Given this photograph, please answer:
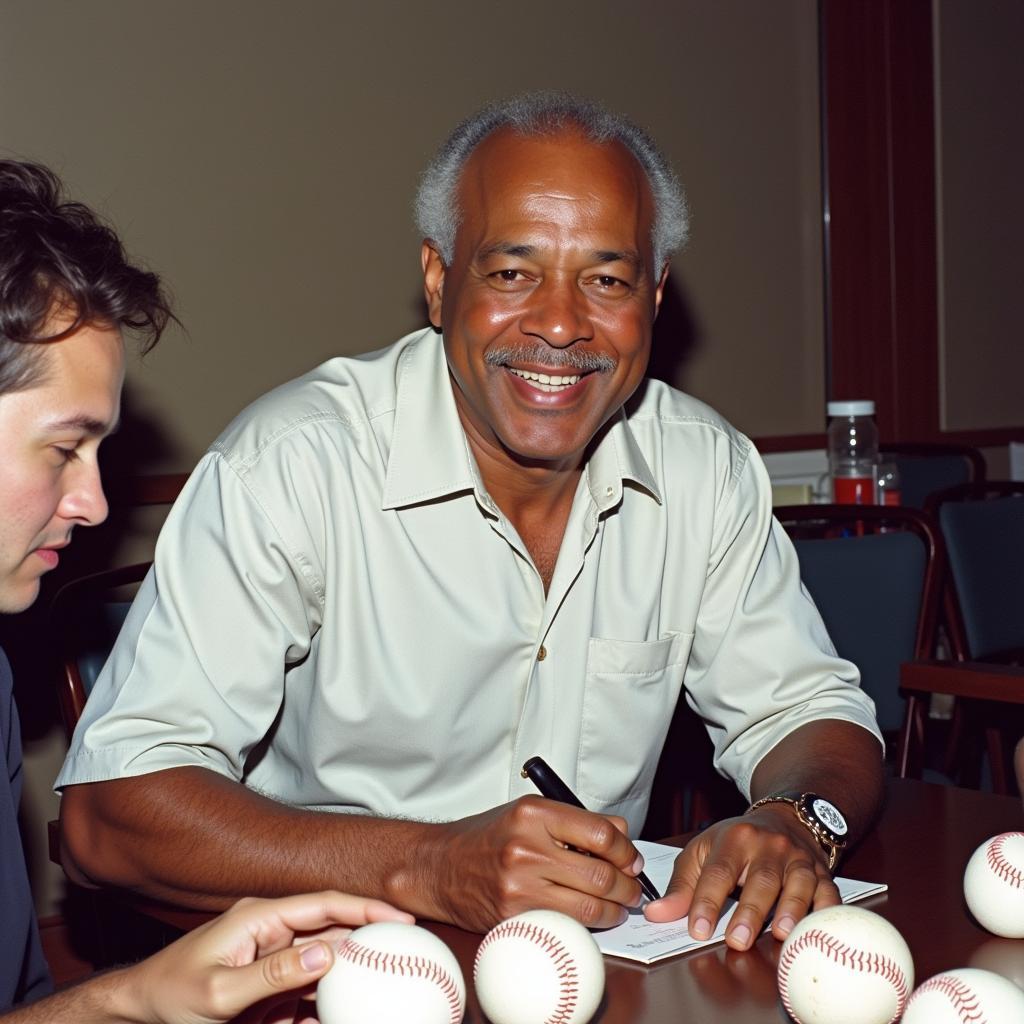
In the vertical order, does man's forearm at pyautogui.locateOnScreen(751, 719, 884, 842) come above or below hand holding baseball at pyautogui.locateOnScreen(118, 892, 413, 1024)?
below

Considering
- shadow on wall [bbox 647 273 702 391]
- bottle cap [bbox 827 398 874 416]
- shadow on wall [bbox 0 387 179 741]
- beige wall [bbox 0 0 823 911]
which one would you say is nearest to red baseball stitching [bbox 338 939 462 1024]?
shadow on wall [bbox 0 387 179 741]

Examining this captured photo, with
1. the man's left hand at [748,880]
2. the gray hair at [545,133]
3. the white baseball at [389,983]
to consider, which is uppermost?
the gray hair at [545,133]

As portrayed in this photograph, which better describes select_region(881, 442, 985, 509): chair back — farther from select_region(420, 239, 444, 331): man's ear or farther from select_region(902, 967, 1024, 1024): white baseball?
select_region(902, 967, 1024, 1024): white baseball

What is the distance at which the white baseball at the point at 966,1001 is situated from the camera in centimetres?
104

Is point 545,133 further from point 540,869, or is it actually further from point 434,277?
point 540,869

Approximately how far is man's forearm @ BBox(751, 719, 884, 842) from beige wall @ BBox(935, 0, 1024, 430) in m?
3.56

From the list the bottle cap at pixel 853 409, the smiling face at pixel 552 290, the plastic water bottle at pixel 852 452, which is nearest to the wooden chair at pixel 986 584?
the plastic water bottle at pixel 852 452

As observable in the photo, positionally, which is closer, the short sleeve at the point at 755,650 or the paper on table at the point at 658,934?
the paper on table at the point at 658,934

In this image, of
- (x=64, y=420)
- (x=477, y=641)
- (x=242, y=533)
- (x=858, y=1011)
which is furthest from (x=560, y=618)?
(x=858, y=1011)

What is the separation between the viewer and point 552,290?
6.72ft

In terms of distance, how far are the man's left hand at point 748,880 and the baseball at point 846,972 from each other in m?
0.16

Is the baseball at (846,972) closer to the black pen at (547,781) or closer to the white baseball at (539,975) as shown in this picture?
the white baseball at (539,975)

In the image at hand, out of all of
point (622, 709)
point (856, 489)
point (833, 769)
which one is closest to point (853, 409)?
point (856, 489)

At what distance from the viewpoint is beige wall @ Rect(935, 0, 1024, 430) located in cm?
521
